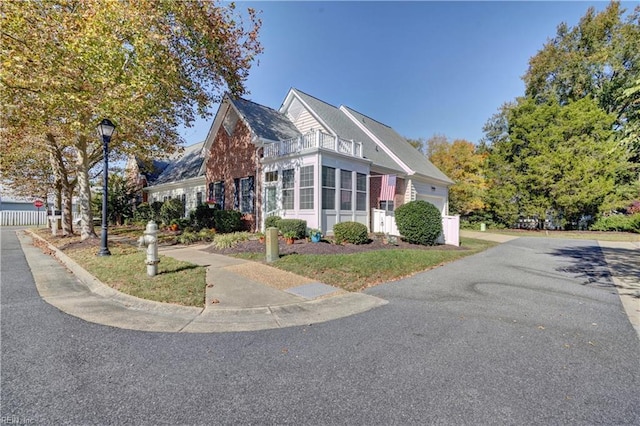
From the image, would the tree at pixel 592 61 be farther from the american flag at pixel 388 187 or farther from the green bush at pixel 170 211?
the green bush at pixel 170 211

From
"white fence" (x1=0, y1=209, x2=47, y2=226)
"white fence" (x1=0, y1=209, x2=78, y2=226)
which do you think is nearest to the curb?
"white fence" (x1=0, y1=209, x2=78, y2=226)

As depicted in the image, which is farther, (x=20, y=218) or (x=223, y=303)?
(x=20, y=218)

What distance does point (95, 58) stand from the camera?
8.81m

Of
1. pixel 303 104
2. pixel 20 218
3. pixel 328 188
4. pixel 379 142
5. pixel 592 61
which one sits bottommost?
pixel 20 218

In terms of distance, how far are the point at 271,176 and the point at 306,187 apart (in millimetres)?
2569

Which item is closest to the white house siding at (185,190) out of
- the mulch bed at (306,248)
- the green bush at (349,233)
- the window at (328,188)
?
the mulch bed at (306,248)

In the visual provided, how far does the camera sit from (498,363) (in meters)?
3.18

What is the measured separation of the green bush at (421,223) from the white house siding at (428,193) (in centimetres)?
601

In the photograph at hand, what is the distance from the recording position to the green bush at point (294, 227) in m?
12.0

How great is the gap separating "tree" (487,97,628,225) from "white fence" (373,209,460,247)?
1447 cm

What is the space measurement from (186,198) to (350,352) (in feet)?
71.0

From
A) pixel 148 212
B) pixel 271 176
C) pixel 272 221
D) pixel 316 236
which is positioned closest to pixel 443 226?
pixel 316 236

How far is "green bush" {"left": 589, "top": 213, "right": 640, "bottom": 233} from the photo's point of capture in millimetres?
20266

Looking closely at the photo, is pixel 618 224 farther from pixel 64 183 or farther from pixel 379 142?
pixel 64 183
